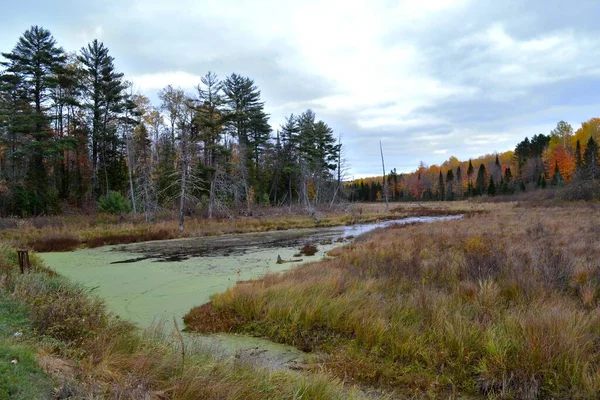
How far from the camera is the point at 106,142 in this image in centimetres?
3669

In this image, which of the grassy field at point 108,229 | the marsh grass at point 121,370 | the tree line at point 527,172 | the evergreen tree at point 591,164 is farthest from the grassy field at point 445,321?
the tree line at point 527,172

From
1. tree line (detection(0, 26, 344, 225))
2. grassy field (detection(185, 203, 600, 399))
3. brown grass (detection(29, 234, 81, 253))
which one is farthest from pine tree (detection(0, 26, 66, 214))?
grassy field (detection(185, 203, 600, 399))

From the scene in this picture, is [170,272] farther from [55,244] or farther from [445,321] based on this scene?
[55,244]

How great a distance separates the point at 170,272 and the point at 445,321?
9.37m

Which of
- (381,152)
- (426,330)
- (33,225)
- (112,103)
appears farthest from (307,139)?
(426,330)

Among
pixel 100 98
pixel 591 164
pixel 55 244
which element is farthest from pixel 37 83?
pixel 591 164

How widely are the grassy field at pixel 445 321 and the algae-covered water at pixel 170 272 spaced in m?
0.82

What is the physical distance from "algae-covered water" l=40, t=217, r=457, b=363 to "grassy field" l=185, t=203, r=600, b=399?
2.68ft

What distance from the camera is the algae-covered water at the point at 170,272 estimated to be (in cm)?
744

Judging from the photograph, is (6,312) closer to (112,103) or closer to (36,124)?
(36,124)

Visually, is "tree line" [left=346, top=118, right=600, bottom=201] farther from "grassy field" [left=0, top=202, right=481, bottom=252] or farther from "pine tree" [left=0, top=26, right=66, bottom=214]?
"pine tree" [left=0, top=26, right=66, bottom=214]

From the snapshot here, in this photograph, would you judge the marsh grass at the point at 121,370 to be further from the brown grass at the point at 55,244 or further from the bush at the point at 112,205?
the bush at the point at 112,205

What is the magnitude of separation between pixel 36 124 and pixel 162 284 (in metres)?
27.6

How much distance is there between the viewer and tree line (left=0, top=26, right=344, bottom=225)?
27830 millimetres
